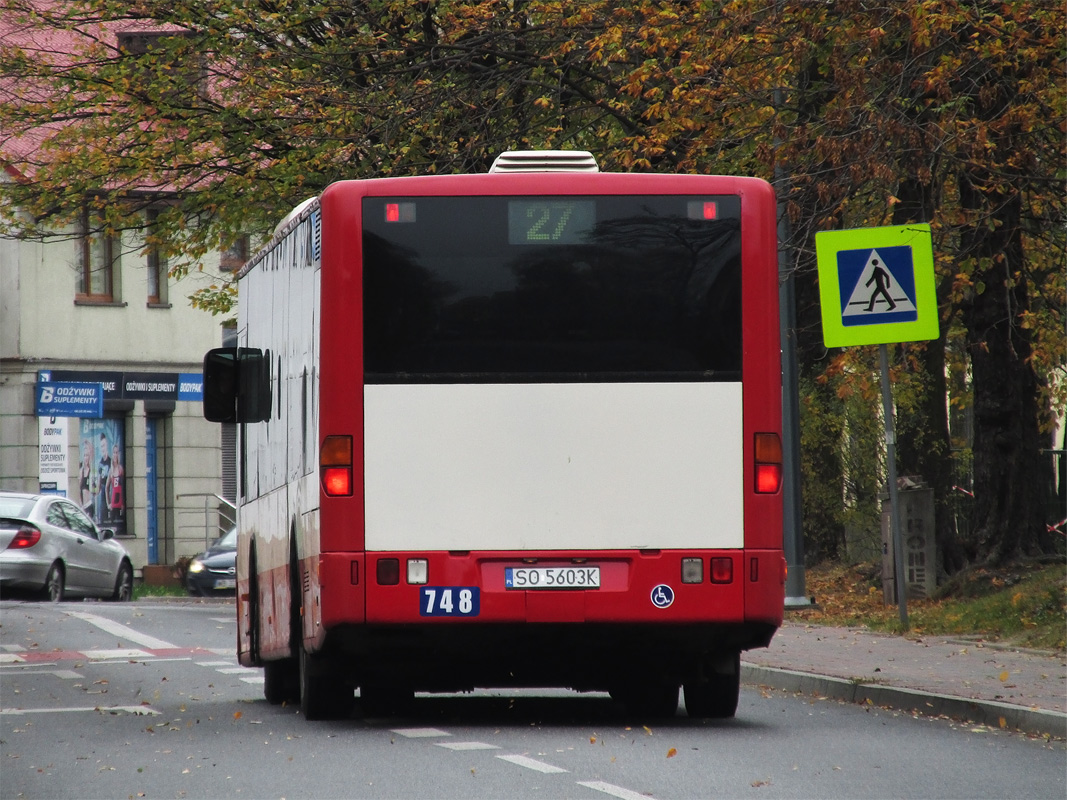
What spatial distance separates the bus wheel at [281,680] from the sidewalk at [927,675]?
138 inches

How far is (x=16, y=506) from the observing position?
30516 millimetres

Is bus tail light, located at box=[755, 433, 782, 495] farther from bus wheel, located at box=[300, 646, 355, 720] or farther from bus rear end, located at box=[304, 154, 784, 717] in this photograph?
bus wheel, located at box=[300, 646, 355, 720]

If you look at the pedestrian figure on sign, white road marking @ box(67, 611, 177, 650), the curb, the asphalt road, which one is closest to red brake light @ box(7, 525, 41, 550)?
white road marking @ box(67, 611, 177, 650)

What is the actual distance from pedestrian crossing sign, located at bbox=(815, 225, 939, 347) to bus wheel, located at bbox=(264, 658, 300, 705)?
18.5 feet

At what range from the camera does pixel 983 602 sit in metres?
18.8

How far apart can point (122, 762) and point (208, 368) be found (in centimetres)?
386

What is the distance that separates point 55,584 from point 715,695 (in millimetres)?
20367

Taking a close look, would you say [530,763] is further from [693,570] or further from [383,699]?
[383,699]

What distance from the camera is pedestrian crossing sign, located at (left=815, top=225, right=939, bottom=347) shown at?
17.0 m

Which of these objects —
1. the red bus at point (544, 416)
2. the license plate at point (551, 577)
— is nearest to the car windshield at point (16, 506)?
the red bus at point (544, 416)

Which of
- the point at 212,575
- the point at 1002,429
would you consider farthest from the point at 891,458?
the point at 212,575

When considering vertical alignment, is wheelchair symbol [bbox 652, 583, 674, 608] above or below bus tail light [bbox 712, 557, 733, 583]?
below

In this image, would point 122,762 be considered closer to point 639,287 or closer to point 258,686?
point 639,287

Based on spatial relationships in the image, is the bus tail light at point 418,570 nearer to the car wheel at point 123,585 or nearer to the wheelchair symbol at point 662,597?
the wheelchair symbol at point 662,597
